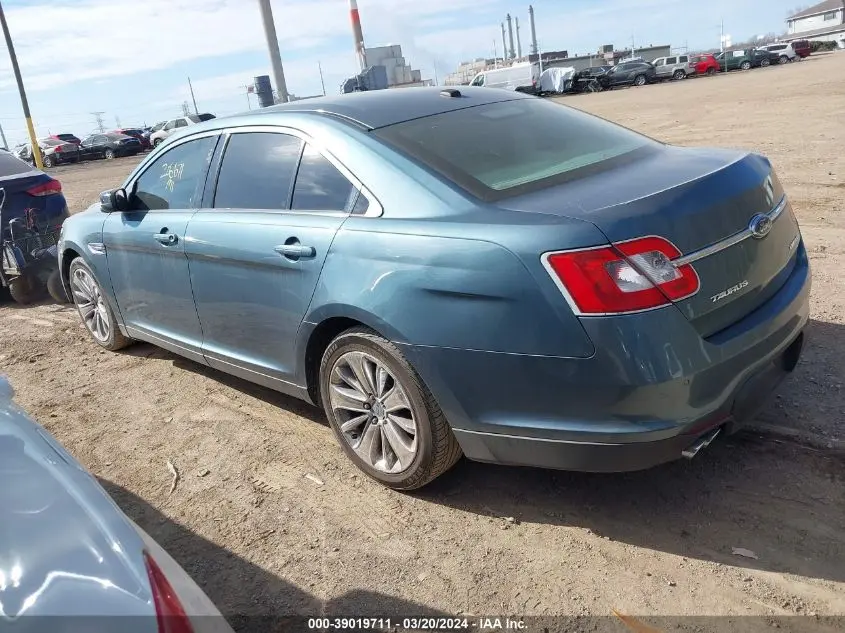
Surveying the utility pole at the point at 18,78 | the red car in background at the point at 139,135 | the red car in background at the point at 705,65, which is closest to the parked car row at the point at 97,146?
the red car in background at the point at 139,135

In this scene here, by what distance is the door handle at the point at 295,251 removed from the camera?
3.21m

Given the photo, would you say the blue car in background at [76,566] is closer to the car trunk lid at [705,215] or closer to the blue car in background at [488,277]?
the blue car in background at [488,277]

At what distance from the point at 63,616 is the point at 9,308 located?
727 cm

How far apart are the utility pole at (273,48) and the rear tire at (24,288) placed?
52.8 feet

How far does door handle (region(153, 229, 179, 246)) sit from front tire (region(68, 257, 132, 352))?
Result: 119cm

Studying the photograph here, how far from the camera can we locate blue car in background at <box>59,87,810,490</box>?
7.95 ft

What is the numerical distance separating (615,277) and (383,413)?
48.6 inches

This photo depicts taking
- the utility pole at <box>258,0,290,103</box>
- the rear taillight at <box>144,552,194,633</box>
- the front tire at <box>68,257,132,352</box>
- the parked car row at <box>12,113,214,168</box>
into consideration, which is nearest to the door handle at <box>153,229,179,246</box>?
the front tire at <box>68,257,132,352</box>

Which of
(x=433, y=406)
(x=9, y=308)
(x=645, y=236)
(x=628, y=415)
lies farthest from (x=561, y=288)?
(x=9, y=308)

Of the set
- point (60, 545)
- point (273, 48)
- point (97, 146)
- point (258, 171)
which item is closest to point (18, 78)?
point (273, 48)

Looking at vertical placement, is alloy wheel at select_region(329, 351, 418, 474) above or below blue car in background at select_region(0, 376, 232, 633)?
below

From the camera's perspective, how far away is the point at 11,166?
7734 mm

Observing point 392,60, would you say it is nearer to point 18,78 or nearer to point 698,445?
point 18,78

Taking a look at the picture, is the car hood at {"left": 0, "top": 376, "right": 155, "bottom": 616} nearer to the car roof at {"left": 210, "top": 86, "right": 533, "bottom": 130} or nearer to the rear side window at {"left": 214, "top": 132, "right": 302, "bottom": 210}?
the rear side window at {"left": 214, "top": 132, "right": 302, "bottom": 210}
